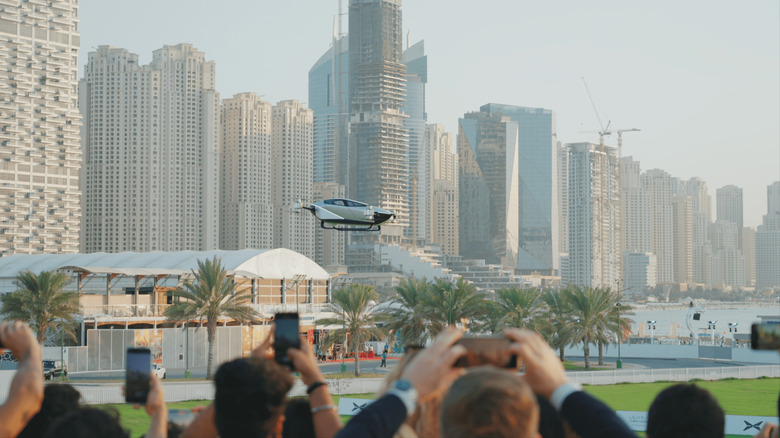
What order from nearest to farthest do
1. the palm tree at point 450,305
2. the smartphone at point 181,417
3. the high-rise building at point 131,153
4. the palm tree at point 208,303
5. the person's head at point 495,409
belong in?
the person's head at point 495,409 < the smartphone at point 181,417 < the palm tree at point 208,303 < the palm tree at point 450,305 < the high-rise building at point 131,153

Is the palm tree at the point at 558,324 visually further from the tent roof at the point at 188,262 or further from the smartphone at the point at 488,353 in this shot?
the smartphone at the point at 488,353

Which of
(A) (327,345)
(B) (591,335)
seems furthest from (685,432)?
(B) (591,335)

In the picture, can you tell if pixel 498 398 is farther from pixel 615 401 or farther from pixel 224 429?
pixel 615 401

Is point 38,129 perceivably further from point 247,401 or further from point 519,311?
point 247,401

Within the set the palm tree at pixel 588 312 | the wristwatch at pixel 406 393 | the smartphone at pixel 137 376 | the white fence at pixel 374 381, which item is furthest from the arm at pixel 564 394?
the palm tree at pixel 588 312

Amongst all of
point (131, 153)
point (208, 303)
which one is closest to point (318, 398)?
point (208, 303)

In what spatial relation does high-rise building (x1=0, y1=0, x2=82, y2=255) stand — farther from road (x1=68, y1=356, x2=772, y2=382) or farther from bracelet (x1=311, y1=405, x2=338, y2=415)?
bracelet (x1=311, y1=405, x2=338, y2=415)

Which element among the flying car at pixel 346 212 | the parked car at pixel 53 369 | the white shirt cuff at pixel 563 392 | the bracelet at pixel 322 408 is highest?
the flying car at pixel 346 212

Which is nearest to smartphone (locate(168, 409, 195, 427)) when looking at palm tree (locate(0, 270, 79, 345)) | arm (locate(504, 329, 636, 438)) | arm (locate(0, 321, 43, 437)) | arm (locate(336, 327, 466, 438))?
arm (locate(0, 321, 43, 437))
